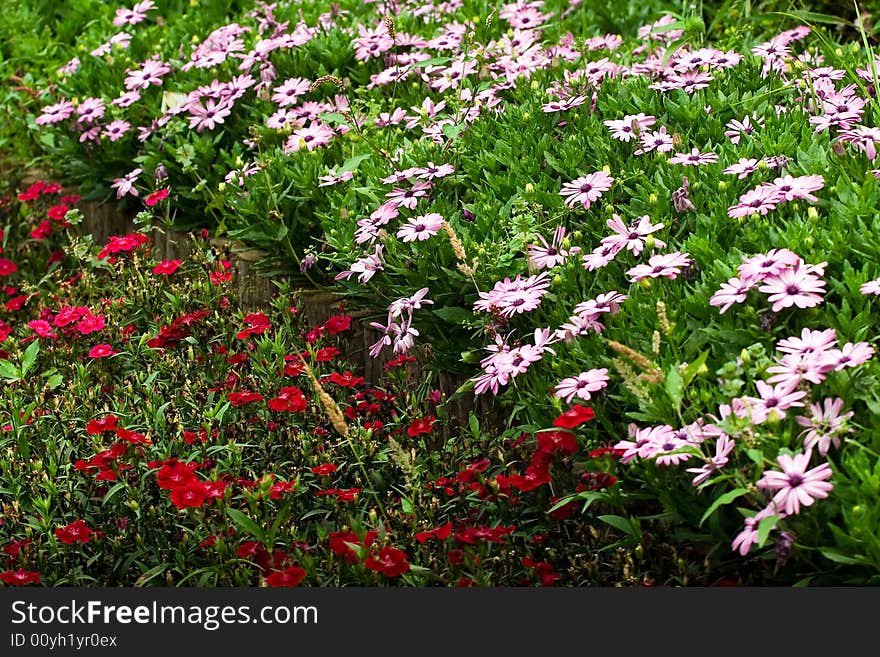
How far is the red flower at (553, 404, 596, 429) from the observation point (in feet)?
9.24

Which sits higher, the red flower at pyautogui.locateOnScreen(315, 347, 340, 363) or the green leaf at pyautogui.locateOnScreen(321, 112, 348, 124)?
the green leaf at pyautogui.locateOnScreen(321, 112, 348, 124)

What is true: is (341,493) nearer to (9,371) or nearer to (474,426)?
(474,426)

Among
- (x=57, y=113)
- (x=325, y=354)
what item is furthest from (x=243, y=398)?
(x=57, y=113)

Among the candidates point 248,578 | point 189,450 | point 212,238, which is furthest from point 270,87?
point 248,578

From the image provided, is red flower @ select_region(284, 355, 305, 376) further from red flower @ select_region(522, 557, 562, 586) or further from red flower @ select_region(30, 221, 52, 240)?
red flower @ select_region(30, 221, 52, 240)

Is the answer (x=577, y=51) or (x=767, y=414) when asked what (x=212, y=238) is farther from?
(x=767, y=414)

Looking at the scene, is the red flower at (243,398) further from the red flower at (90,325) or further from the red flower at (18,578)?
the red flower at (90,325)

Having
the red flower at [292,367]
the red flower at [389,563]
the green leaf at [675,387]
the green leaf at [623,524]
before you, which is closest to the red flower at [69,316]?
the red flower at [292,367]

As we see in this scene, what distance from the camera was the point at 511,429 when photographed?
3293mm

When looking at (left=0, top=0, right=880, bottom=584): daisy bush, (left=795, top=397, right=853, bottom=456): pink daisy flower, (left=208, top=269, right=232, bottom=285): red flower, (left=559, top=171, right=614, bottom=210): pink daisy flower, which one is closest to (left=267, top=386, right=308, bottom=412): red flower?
(left=0, top=0, right=880, bottom=584): daisy bush

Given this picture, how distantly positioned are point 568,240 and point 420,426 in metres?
0.70

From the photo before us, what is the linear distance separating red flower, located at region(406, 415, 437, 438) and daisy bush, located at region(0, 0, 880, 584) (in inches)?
3.4

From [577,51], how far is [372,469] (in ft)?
6.80

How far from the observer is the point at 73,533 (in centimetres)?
299
